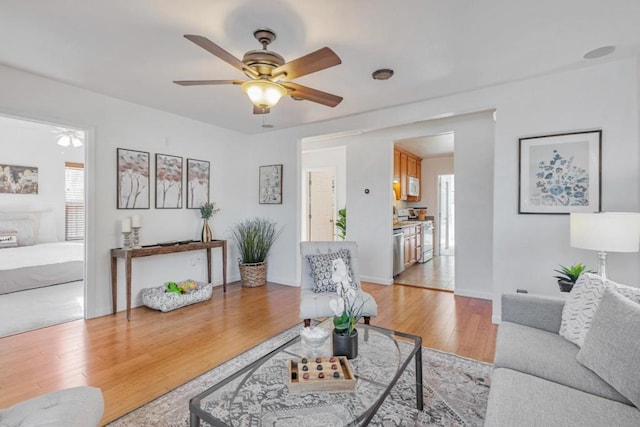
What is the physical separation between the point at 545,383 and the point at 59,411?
77.4 inches

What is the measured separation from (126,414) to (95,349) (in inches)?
45.2

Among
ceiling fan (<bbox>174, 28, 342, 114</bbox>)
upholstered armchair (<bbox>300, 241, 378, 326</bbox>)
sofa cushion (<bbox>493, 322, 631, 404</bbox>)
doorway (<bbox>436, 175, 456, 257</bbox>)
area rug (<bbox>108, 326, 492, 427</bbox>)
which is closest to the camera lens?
sofa cushion (<bbox>493, 322, 631, 404</bbox>)

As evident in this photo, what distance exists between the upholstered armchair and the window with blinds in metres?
5.70

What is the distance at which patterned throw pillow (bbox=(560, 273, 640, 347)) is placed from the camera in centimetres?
163

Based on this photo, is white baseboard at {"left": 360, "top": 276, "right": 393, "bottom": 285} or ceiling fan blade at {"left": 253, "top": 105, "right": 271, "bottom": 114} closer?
ceiling fan blade at {"left": 253, "top": 105, "right": 271, "bottom": 114}

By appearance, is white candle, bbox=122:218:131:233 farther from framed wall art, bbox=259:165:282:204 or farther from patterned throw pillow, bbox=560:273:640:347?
patterned throw pillow, bbox=560:273:640:347

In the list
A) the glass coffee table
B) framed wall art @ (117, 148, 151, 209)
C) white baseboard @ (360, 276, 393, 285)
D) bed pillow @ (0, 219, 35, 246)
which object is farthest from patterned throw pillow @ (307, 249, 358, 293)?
bed pillow @ (0, 219, 35, 246)

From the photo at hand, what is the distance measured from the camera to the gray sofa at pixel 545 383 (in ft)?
3.78

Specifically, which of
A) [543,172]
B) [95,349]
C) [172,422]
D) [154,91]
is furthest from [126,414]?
[543,172]

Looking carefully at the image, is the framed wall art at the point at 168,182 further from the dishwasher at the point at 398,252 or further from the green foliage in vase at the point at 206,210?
the dishwasher at the point at 398,252

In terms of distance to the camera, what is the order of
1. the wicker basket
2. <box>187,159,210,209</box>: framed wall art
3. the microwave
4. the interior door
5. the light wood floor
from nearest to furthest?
the light wood floor < <box>187,159,210,209</box>: framed wall art < the wicker basket < the microwave < the interior door

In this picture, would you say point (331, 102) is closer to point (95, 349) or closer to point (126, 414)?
point (126, 414)

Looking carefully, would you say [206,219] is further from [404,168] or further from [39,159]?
[39,159]

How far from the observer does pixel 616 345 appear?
51.8 inches
